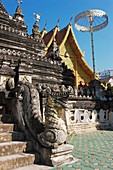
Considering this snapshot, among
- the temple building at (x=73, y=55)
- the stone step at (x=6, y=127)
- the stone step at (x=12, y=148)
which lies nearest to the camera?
the stone step at (x=12, y=148)

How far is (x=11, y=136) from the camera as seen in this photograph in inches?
167

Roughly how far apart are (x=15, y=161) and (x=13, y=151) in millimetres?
346

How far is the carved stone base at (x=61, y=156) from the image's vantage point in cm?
378

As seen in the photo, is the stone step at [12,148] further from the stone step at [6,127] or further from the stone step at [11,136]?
the stone step at [6,127]

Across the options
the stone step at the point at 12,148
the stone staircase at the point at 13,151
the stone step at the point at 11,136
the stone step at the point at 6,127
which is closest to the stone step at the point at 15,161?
the stone staircase at the point at 13,151

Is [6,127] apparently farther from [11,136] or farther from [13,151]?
[13,151]

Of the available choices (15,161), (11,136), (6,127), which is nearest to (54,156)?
(15,161)

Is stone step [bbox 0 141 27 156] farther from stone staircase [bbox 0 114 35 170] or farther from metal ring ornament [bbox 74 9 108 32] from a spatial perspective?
metal ring ornament [bbox 74 9 108 32]

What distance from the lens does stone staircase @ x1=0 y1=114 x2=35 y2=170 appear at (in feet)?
11.4

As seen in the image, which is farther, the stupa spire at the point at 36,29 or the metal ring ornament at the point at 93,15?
the metal ring ornament at the point at 93,15

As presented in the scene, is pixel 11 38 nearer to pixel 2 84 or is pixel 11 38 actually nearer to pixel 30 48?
pixel 30 48

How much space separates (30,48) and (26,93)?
9.57 meters

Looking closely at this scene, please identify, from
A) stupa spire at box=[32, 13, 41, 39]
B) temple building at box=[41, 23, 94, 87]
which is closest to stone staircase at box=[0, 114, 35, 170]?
stupa spire at box=[32, 13, 41, 39]

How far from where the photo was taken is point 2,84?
766 cm
